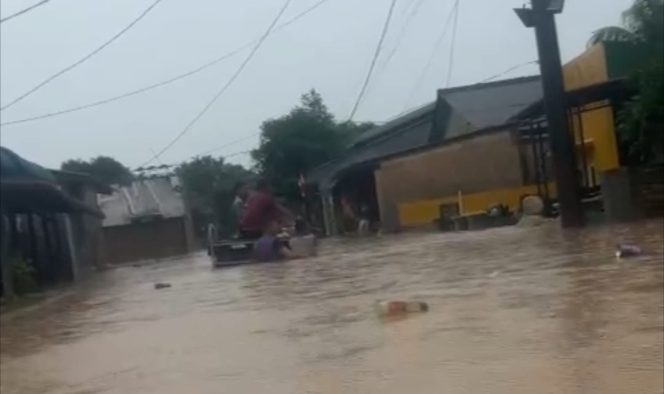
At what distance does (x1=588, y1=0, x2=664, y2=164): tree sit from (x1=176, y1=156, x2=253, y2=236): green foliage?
11.9m

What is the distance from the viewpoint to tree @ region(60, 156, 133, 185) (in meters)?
49.6

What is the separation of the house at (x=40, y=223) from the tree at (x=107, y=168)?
23.9 ft

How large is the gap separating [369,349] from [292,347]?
32.8 inches

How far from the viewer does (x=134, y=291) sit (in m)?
18.7

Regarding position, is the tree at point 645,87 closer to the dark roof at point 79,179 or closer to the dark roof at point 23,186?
the dark roof at point 23,186

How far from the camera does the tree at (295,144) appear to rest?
33219mm

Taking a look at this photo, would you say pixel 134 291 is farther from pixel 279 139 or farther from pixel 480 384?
pixel 279 139

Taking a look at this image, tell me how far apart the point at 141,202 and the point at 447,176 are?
2021 centimetres

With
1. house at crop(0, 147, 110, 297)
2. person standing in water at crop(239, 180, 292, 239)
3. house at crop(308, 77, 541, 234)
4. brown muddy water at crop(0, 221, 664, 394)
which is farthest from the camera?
house at crop(308, 77, 541, 234)

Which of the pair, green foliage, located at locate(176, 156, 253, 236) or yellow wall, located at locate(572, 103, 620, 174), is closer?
yellow wall, located at locate(572, 103, 620, 174)

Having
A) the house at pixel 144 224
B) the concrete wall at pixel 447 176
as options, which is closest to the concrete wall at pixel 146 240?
the house at pixel 144 224

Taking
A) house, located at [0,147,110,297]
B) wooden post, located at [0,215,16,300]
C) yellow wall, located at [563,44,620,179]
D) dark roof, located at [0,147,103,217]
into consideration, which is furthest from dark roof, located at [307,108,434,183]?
wooden post, located at [0,215,16,300]

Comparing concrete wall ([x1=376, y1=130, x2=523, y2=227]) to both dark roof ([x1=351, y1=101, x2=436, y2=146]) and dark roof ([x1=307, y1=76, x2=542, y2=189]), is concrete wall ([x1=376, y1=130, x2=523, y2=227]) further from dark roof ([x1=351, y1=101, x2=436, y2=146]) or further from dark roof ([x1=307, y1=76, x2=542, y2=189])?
dark roof ([x1=351, y1=101, x2=436, y2=146])

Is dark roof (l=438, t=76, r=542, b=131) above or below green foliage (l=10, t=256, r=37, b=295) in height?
above
